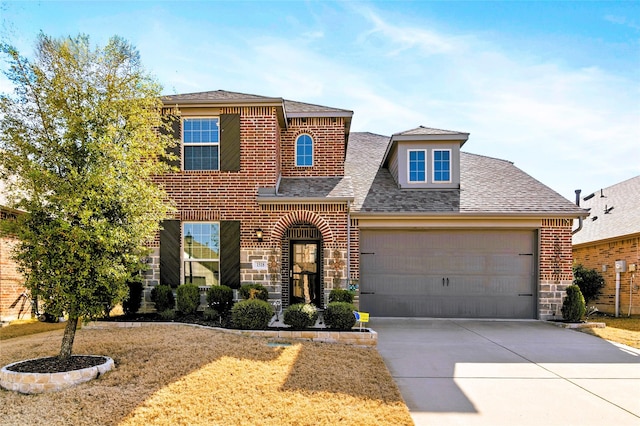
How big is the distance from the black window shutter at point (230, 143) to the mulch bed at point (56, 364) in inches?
Result: 225

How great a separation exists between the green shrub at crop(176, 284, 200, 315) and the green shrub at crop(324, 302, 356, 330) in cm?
351

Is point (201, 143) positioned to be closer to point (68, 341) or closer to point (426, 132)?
point (68, 341)

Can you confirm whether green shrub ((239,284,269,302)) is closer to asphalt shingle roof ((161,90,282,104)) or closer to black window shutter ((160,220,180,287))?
black window shutter ((160,220,180,287))

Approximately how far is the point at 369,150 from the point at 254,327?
29.8ft

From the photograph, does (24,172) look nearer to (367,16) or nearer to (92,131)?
(92,131)

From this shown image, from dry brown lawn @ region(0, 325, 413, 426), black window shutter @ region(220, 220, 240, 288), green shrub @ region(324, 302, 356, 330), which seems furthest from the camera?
black window shutter @ region(220, 220, 240, 288)

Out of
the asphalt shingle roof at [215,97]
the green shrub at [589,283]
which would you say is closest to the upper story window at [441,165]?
the asphalt shingle roof at [215,97]

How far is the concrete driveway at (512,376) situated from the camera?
4.48m

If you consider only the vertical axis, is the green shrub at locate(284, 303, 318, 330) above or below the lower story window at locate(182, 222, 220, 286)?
below

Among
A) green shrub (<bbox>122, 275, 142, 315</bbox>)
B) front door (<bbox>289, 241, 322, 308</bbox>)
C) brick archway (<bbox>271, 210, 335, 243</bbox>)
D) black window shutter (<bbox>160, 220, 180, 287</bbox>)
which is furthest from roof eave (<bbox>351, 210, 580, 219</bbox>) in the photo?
green shrub (<bbox>122, 275, 142, 315</bbox>)

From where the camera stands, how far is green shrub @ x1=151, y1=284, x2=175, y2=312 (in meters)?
9.76

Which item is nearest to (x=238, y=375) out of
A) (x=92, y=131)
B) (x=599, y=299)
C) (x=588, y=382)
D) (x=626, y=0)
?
(x=92, y=131)

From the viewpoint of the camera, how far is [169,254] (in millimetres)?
10227

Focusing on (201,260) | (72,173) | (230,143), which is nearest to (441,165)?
(230,143)
